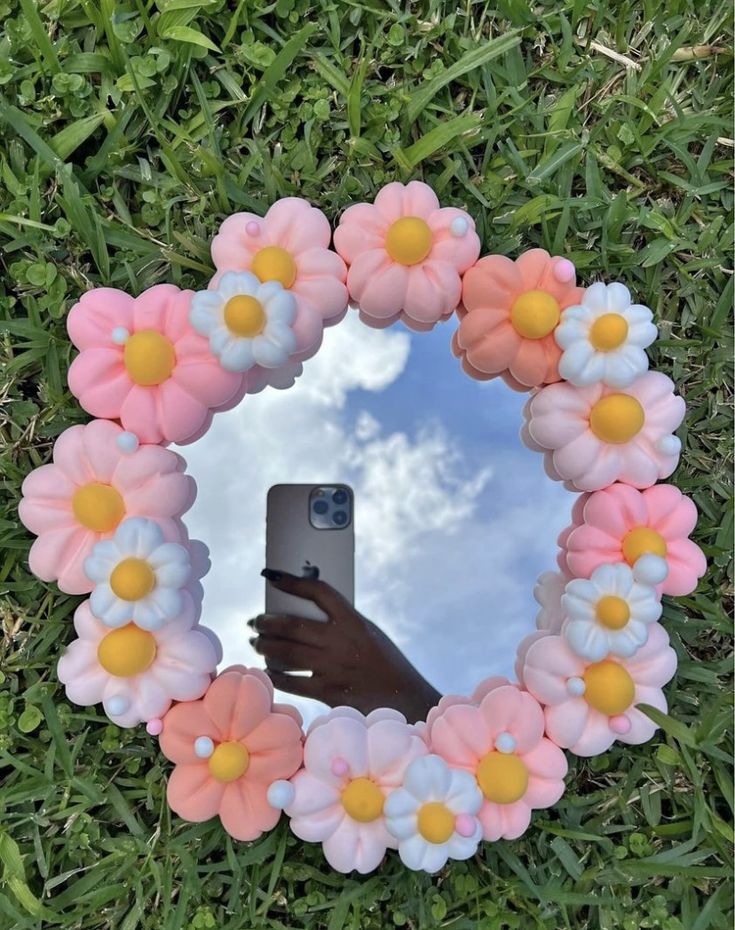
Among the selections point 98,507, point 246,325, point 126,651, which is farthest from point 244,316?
point 126,651

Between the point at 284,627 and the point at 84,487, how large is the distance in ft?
0.99

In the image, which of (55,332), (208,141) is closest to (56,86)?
(208,141)

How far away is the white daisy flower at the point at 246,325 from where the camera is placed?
82 cm

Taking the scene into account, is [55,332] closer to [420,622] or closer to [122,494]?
[122,494]

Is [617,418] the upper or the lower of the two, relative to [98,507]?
upper

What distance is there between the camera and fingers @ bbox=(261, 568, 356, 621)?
101 cm

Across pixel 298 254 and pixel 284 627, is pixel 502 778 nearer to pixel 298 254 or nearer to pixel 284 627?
pixel 284 627

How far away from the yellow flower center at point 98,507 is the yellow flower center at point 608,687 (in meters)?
0.54

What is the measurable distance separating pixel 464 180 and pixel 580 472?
0.39 m

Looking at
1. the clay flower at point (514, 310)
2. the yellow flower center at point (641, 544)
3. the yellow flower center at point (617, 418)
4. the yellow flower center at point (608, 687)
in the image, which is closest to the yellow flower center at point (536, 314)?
the clay flower at point (514, 310)

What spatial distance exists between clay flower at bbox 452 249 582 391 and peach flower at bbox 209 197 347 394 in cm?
15

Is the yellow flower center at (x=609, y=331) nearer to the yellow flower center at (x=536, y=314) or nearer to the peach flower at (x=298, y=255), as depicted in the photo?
the yellow flower center at (x=536, y=314)

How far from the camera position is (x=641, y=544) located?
34.9 inches

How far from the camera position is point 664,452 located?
2.96ft
